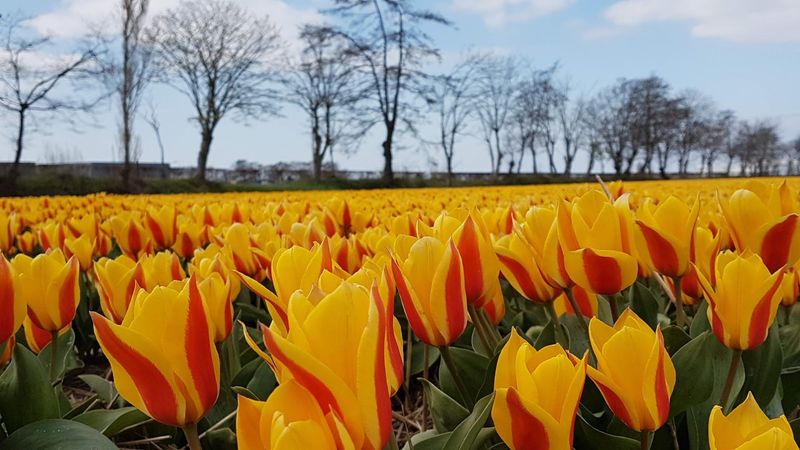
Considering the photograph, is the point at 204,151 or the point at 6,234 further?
the point at 204,151

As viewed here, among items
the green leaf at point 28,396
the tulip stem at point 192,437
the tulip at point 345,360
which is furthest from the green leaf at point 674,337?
the green leaf at point 28,396

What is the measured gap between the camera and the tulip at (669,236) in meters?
0.93

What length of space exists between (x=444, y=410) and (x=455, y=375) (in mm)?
63

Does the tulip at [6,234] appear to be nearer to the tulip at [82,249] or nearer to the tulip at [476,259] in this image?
the tulip at [82,249]

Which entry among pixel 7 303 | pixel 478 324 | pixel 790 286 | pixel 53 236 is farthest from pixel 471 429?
pixel 53 236

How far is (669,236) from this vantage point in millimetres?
917

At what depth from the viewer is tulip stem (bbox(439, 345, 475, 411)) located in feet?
2.57

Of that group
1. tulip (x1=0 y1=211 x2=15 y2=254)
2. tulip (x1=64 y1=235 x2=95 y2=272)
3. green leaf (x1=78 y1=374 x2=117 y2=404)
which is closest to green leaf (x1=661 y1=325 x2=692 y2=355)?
green leaf (x1=78 y1=374 x2=117 y2=404)

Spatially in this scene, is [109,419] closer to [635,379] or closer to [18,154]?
[635,379]

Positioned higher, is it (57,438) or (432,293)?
(432,293)

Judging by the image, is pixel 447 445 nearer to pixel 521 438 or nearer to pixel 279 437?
pixel 521 438

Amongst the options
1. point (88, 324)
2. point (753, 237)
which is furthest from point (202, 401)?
point (88, 324)

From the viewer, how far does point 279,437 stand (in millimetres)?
415

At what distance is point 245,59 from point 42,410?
2972cm
